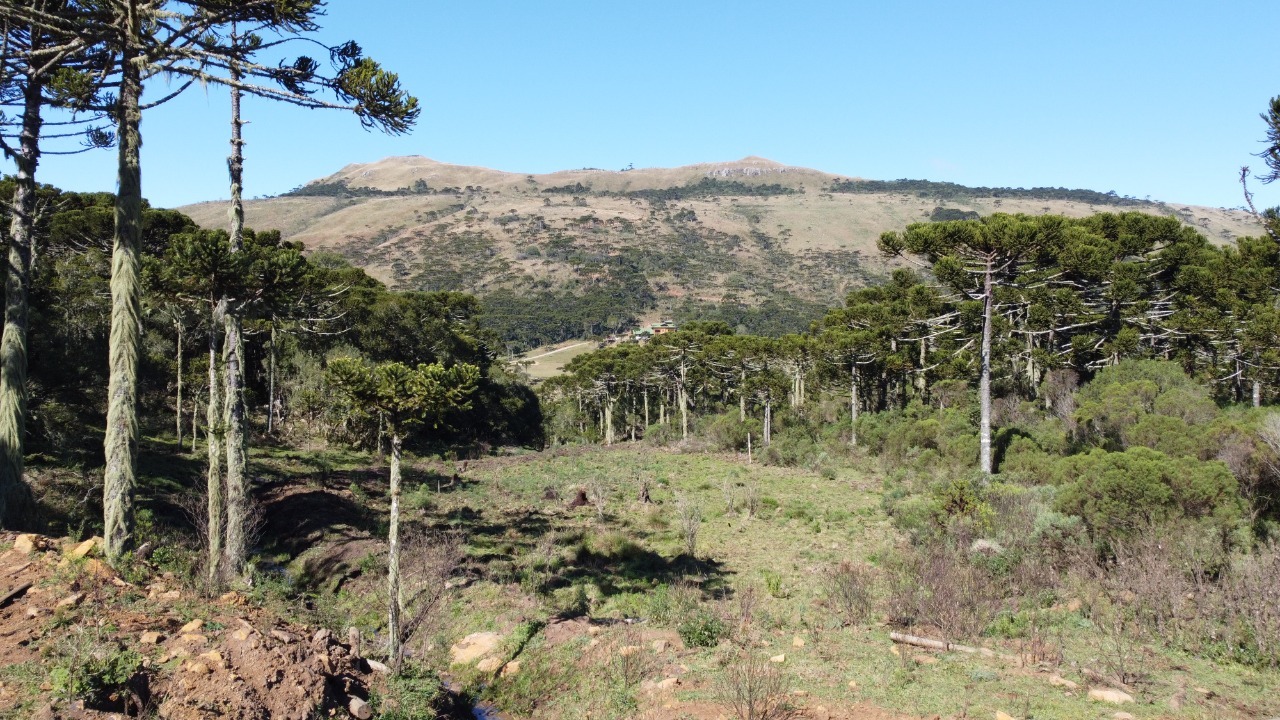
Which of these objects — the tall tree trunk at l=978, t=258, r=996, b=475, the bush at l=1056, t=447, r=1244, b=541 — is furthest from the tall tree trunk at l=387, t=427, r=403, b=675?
the tall tree trunk at l=978, t=258, r=996, b=475

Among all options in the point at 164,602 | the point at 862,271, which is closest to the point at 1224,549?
the point at 164,602

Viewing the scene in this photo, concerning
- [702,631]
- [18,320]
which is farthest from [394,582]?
[18,320]

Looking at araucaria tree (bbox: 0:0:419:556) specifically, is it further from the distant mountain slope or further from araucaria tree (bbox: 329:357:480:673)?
the distant mountain slope

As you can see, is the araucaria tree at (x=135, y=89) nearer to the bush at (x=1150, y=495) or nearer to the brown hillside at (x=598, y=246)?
the bush at (x=1150, y=495)

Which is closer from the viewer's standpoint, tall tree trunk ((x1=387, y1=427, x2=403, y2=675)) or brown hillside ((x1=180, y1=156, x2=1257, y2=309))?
tall tree trunk ((x1=387, y1=427, x2=403, y2=675))

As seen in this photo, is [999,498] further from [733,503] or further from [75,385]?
[75,385]

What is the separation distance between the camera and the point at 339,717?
260 inches

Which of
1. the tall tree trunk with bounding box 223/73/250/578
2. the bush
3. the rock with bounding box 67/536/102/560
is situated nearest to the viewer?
the rock with bounding box 67/536/102/560

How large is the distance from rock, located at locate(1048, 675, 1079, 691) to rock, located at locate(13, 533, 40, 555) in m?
10.9

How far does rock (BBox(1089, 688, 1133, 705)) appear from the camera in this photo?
7066mm

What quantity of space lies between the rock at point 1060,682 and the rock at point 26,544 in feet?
35.9

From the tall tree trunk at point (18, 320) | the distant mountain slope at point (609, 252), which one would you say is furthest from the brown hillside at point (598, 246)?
the tall tree trunk at point (18, 320)

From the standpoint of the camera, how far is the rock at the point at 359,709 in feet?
22.3

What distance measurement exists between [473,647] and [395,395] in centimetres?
401
